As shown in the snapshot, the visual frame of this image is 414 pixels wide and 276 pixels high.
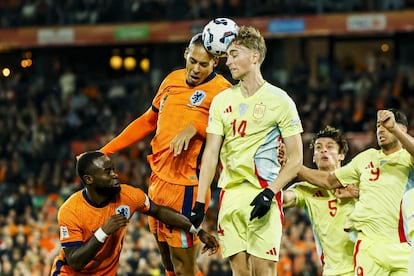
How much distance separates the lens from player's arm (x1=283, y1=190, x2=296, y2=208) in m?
8.94

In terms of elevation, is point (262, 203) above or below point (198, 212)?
above

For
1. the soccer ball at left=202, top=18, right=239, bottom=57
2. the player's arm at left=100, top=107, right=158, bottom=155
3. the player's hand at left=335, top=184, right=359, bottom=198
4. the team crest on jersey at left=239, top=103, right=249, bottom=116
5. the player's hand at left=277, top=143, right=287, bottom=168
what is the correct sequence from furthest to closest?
1. the player's arm at left=100, top=107, right=158, bottom=155
2. the player's hand at left=335, top=184, right=359, bottom=198
3. the soccer ball at left=202, top=18, right=239, bottom=57
4. the player's hand at left=277, top=143, right=287, bottom=168
5. the team crest on jersey at left=239, top=103, right=249, bottom=116

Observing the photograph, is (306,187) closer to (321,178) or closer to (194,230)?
(321,178)

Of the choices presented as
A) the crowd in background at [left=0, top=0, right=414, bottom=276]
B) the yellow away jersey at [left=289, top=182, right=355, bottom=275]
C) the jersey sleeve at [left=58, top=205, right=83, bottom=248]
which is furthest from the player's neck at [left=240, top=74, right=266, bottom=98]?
the crowd in background at [left=0, top=0, right=414, bottom=276]

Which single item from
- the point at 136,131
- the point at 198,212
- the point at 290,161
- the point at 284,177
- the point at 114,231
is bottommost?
the point at 114,231

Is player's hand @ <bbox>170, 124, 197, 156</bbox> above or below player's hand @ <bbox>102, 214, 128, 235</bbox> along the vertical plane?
above

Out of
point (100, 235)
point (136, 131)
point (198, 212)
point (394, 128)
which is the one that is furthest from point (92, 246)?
point (394, 128)

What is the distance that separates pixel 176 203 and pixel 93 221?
2.32ft

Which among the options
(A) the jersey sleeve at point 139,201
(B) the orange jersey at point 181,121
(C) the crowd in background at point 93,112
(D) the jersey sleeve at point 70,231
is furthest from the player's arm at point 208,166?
(C) the crowd in background at point 93,112

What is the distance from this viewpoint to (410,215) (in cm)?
596

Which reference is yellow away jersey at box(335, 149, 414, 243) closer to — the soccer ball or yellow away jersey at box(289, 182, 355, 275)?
yellow away jersey at box(289, 182, 355, 275)

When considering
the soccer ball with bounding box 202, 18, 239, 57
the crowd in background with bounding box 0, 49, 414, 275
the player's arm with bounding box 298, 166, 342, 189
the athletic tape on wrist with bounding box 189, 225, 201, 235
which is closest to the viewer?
the athletic tape on wrist with bounding box 189, 225, 201, 235

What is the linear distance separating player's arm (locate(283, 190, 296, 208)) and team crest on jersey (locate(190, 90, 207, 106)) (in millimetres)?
1189

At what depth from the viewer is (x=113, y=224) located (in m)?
8.19
